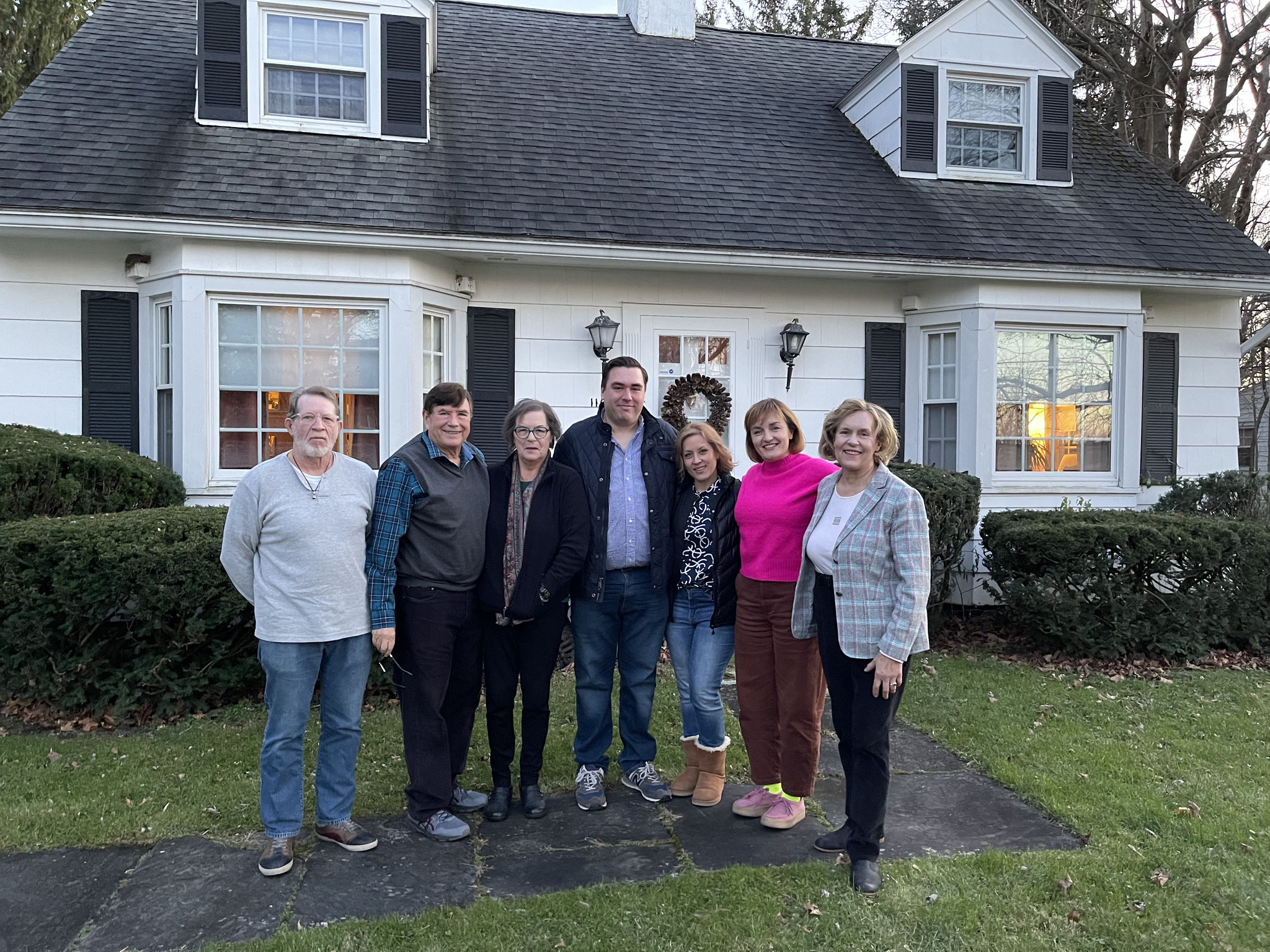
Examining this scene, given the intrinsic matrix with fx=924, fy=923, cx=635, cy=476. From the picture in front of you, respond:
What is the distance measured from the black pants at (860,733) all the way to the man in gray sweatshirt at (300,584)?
182 centimetres

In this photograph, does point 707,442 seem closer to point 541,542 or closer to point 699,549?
point 699,549

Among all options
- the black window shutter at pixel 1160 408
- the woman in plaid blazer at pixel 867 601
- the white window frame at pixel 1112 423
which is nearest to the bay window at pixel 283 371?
the woman in plaid blazer at pixel 867 601

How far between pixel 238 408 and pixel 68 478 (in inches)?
62.5

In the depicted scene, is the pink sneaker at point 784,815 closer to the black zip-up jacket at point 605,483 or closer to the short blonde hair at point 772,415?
the black zip-up jacket at point 605,483

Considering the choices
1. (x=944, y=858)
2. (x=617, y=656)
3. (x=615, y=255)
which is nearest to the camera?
(x=944, y=858)

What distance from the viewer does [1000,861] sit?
141 inches

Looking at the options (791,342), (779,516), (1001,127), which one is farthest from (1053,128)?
(779,516)

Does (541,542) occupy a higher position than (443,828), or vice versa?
(541,542)

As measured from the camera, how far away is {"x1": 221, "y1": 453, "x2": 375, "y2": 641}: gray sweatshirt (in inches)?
136

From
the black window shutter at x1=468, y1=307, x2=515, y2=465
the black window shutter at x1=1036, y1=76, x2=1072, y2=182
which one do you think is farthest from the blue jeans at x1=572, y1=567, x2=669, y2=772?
the black window shutter at x1=1036, y1=76, x2=1072, y2=182

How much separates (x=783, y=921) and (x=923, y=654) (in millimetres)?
4267

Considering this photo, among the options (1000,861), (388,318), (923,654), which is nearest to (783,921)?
(1000,861)

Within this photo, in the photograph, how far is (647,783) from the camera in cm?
422

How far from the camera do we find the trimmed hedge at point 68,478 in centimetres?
587
